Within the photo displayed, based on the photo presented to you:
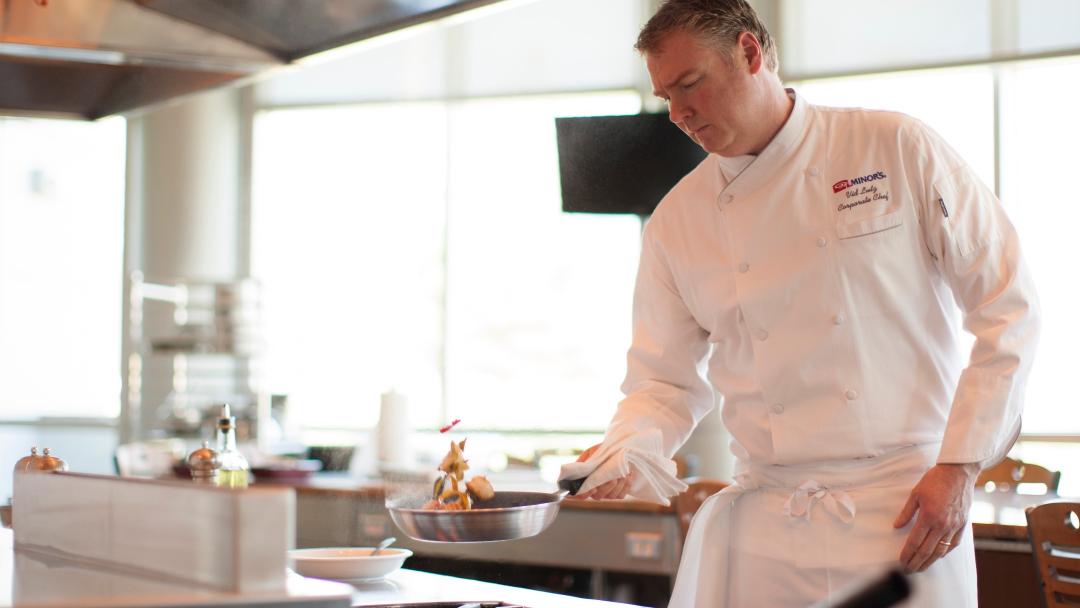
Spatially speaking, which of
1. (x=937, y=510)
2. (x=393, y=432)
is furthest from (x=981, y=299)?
(x=393, y=432)

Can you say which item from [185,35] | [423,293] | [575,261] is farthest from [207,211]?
[185,35]

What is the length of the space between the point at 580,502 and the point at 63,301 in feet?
15.0

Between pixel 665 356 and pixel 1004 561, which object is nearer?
pixel 665 356

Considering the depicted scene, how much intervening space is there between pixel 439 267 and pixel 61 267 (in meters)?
2.27

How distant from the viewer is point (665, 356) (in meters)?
1.88

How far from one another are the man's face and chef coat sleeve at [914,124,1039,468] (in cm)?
27

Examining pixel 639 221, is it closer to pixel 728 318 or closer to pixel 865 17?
pixel 865 17

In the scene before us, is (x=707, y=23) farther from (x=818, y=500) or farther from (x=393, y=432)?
(x=393, y=432)

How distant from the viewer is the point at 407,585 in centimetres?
161

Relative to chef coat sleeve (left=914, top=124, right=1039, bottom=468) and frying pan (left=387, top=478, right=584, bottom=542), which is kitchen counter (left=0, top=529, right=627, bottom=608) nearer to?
frying pan (left=387, top=478, right=584, bottom=542)

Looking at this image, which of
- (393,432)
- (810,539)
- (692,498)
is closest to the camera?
(810,539)

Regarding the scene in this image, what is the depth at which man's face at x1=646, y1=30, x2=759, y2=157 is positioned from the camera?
1648 millimetres

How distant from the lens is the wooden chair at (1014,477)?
11.7ft

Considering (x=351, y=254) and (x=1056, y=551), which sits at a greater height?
(x=351, y=254)
